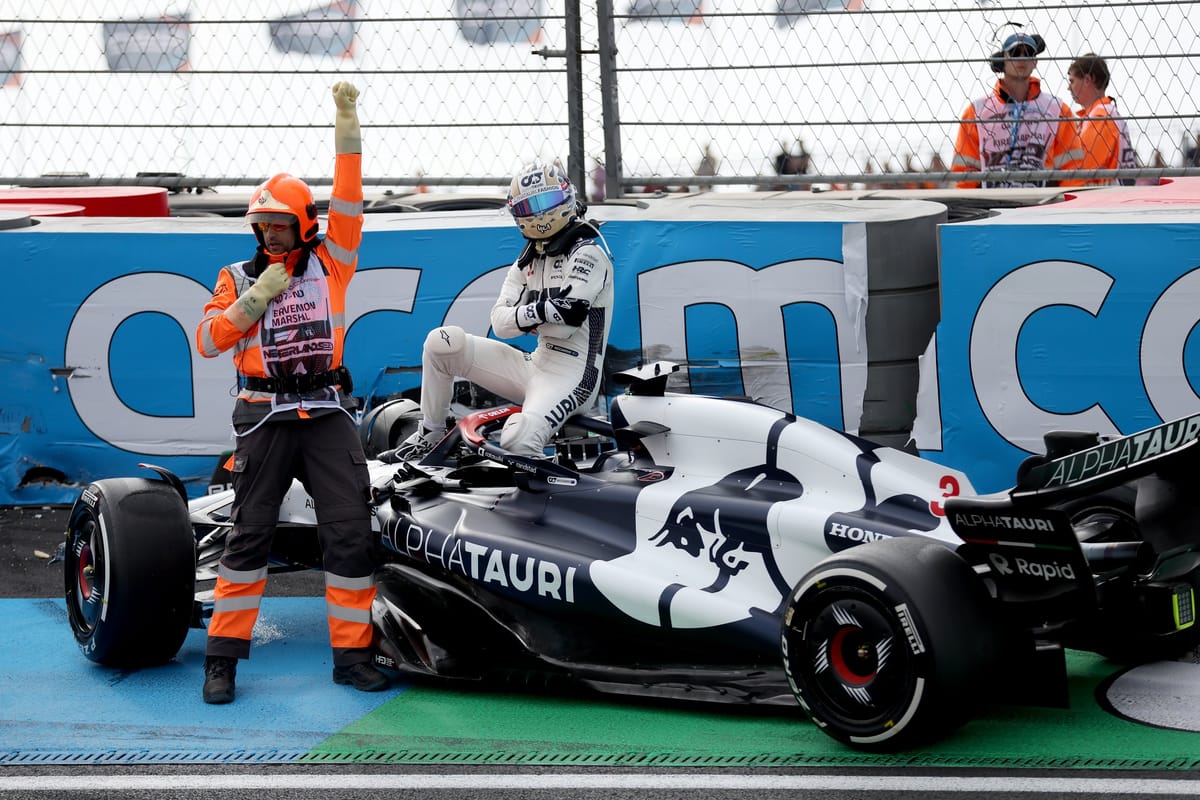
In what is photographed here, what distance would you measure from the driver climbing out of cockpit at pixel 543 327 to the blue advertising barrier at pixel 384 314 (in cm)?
118

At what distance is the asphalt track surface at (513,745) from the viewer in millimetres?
4754

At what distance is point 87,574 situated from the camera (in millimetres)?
6383

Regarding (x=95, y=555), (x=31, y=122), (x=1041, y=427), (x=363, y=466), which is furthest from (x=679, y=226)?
(x=31, y=122)

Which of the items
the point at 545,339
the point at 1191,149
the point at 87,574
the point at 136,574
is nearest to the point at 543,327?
the point at 545,339

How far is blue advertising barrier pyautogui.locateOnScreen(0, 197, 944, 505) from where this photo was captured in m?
8.06

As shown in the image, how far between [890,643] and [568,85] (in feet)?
16.9

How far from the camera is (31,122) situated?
10.2m

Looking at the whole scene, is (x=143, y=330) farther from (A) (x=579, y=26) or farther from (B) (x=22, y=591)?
(A) (x=579, y=26)

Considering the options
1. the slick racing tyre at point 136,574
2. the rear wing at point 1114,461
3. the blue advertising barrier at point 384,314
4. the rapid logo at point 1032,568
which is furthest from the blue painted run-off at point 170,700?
the rear wing at point 1114,461

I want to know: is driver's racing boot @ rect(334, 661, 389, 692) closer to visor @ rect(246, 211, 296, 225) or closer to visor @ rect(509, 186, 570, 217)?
visor @ rect(246, 211, 296, 225)

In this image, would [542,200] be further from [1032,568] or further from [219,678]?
[1032,568]

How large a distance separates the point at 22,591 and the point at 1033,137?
5.84 metres

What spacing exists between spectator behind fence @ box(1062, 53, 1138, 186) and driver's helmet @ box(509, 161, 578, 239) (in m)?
3.16

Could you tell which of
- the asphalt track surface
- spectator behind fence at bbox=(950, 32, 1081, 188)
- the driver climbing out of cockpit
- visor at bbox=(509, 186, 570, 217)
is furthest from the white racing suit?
spectator behind fence at bbox=(950, 32, 1081, 188)
